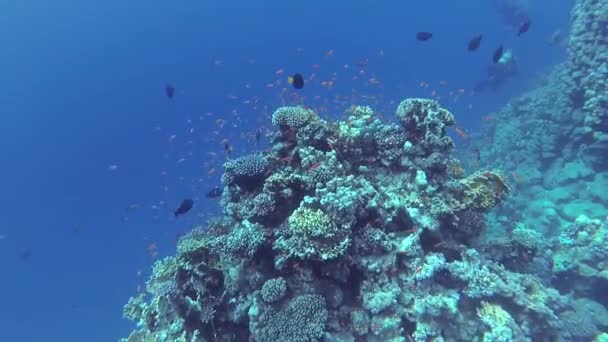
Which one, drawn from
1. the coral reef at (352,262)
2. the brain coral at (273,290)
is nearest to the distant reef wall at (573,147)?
the coral reef at (352,262)

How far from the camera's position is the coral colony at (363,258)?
568 cm

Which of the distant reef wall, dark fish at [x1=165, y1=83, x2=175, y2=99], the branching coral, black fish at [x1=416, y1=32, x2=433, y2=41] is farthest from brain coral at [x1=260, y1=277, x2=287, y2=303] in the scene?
dark fish at [x1=165, y1=83, x2=175, y2=99]

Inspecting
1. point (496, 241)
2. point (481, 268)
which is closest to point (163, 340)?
point (481, 268)

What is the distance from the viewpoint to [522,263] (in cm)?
779

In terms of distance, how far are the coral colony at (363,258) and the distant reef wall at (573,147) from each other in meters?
5.15

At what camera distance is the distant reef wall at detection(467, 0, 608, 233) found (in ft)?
42.8

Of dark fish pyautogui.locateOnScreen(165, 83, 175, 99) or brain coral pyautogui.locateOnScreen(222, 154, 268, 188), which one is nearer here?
brain coral pyautogui.locateOnScreen(222, 154, 268, 188)

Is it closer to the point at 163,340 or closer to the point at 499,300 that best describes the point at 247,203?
the point at 163,340

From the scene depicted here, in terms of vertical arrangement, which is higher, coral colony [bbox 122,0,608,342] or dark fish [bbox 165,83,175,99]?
dark fish [bbox 165,83,175,99]

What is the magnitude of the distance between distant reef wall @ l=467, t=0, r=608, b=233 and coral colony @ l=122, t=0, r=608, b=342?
5.15m

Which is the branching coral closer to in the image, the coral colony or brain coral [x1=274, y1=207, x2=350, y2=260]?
the coral colony

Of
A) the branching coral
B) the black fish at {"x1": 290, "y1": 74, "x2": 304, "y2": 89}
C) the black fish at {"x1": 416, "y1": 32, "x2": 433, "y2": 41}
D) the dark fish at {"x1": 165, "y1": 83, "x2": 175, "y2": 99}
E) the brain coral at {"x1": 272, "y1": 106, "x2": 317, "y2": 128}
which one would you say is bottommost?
the branching coral

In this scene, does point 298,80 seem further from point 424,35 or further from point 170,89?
point 170,89

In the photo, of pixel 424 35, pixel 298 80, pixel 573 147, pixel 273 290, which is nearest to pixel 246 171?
pixel 273 290
